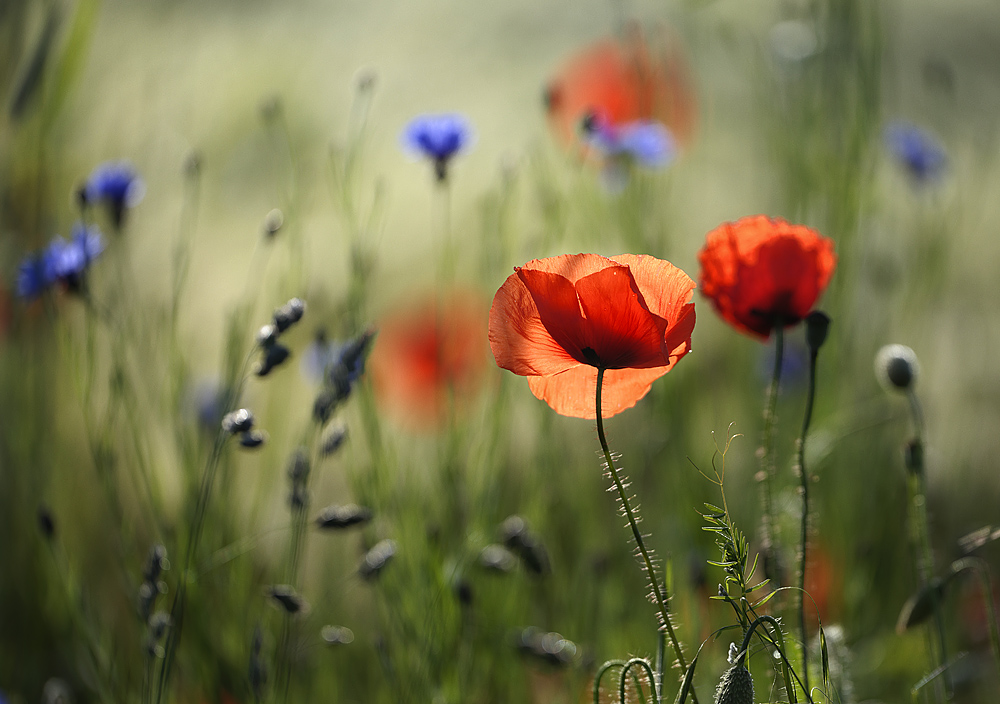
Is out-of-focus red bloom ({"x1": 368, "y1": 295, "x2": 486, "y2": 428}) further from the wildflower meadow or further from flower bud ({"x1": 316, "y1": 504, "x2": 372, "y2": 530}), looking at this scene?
flower bud ({"x1": 316, "y1": 504, "x2": 372, "y2": 530})

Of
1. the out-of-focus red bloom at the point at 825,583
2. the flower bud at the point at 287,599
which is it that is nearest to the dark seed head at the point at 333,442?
the flower bud at the point at 287,599

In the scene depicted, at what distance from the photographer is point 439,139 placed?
3.35 feet

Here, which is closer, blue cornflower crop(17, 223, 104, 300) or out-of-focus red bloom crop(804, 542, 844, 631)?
blue cornflower crop(17, 223, 104, 300)

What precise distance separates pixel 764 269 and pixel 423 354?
1.05 metres

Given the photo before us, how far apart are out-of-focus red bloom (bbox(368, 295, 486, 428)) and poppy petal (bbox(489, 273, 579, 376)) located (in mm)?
880

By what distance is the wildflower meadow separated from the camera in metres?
0.71

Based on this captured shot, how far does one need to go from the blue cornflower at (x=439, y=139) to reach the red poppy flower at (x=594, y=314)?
48cm

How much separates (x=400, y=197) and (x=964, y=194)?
140 cm

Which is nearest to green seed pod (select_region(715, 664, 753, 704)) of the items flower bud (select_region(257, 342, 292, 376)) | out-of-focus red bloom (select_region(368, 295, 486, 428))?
flower bud (select_region(257, 342, 292, 376))

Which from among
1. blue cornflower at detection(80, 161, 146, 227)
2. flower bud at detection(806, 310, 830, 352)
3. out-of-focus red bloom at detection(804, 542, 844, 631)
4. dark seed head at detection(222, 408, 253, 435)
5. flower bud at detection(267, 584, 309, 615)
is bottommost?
out-of-focus red bloom at detection(804, 542, 844, 631)

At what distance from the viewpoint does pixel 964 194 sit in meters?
2.09

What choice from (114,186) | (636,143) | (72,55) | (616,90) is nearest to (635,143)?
(636,143)

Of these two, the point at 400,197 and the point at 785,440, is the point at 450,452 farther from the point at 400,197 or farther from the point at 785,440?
the point at 400,197

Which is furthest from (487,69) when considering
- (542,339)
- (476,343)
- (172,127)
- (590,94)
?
(542,339)
